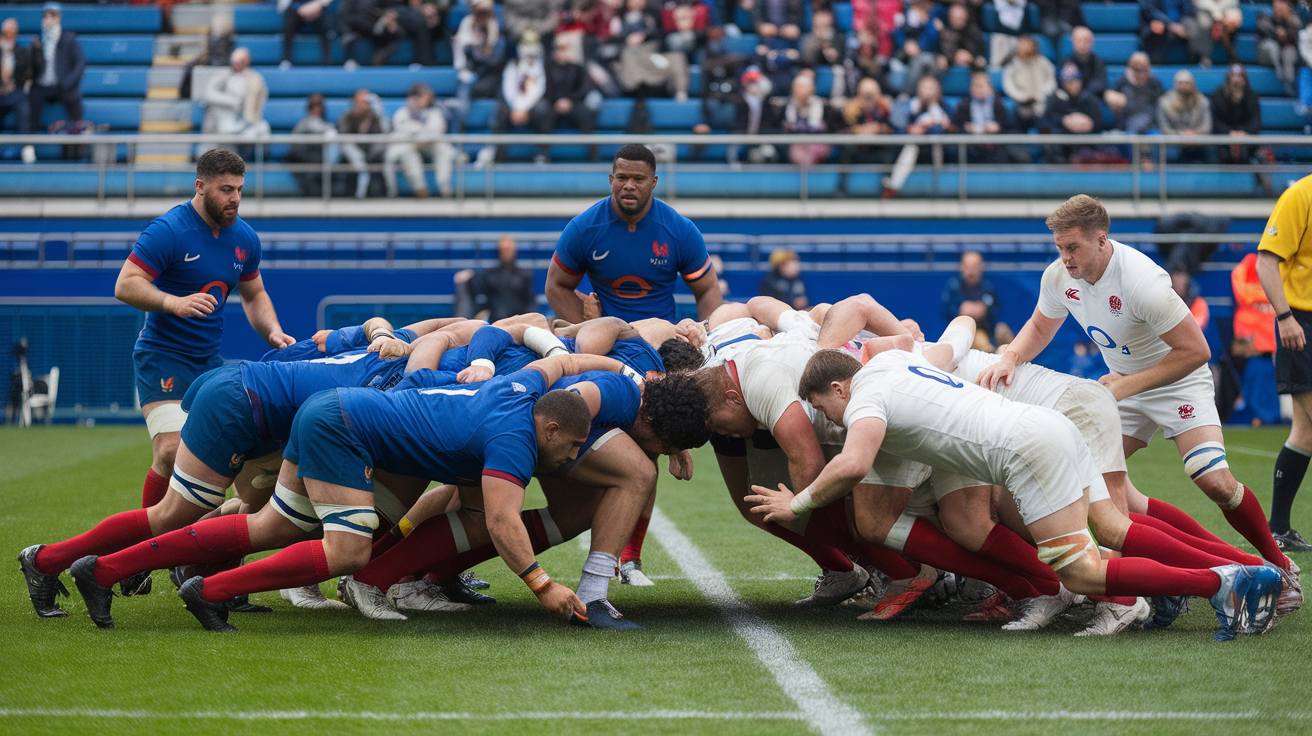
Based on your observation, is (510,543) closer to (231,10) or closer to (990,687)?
(990,687)

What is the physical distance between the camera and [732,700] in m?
3.63

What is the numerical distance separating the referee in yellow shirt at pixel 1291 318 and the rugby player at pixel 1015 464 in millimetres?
2412

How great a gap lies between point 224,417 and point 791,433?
7.34 feet

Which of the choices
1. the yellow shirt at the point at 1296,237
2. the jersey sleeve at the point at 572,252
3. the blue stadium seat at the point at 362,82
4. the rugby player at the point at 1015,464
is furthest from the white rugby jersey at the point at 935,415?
the blue stadium seat at the point at 362,82

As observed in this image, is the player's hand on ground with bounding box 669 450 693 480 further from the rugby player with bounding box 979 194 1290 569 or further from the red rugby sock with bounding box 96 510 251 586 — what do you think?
the red rugby sock with bounding box 96 510 251 586

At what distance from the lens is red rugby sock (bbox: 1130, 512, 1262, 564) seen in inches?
189

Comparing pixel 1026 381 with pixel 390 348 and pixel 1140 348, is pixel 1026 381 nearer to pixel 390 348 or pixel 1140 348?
pixel 1140 348

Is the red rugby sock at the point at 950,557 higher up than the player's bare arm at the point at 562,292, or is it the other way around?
the player's bare arm at the point at 562,292

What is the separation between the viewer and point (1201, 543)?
16.2 feet

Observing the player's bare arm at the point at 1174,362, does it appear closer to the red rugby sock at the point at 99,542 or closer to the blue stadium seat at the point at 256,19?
the red rugby sock at the point at 99,542

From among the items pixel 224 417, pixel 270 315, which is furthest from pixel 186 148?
pixel 224 417

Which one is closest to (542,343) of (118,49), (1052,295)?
(1052,295)

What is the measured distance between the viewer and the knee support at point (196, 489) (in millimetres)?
4766

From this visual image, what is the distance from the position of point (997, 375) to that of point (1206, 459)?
1.19 m
